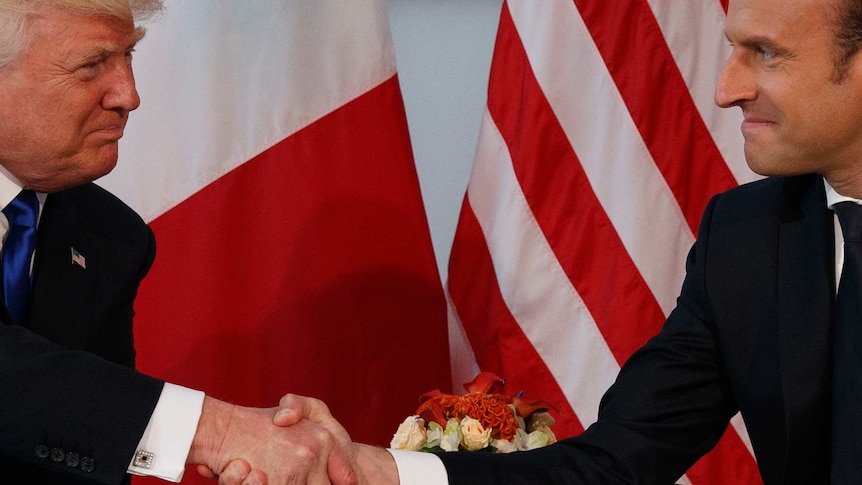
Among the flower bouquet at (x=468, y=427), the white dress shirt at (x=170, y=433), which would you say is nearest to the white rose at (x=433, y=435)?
A: the flower bouquet at (x=468, y=427)

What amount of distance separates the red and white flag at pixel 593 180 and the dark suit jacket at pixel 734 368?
0.65 meters

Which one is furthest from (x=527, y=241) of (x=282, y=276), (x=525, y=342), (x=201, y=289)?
(x=201, y=289)

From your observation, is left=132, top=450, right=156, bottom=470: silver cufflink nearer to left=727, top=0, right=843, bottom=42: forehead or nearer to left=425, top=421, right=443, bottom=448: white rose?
left=425, top=421, right=443, bottom=448: white rose

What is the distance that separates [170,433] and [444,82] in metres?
1.61

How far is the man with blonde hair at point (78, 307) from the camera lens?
1.81 m

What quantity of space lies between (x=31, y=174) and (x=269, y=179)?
81 cm

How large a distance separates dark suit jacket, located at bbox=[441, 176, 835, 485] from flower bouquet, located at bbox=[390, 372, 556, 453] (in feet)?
0.20

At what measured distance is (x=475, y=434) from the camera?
86.5 inches

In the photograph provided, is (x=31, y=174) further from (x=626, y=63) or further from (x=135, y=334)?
(x=626, y=63)

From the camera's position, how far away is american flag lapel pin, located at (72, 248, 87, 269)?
2181 mm

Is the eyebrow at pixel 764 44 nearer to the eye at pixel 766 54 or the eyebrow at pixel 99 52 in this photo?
the eye at pixel 766 54

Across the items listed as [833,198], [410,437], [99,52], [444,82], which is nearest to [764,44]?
[833,198]

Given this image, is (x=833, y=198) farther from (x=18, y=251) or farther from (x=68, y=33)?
(x=18, y=251)

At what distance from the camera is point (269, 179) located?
9.03 ft
